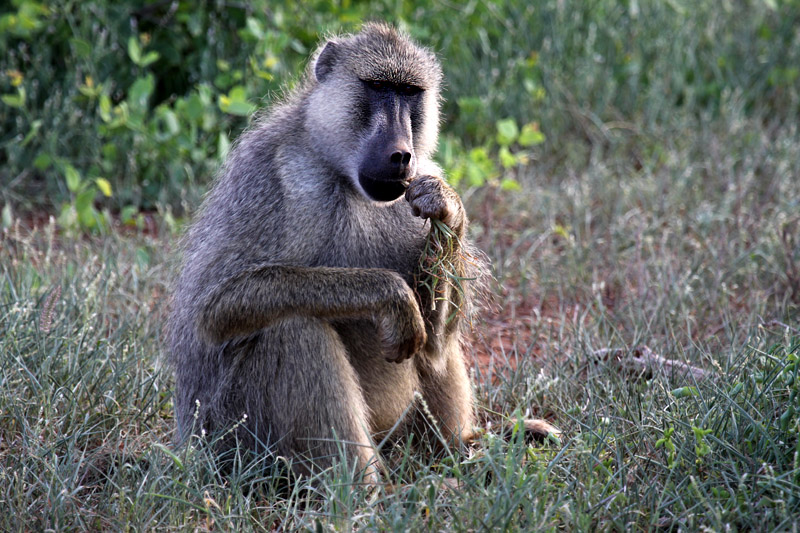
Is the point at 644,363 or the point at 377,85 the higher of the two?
the point at 377,85

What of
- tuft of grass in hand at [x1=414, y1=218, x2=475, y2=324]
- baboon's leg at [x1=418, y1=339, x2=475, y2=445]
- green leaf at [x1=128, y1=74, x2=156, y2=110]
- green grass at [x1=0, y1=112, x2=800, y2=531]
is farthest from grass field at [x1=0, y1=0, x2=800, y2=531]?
green leaf at [x1=128, y1=74, x2=156, y2=110]

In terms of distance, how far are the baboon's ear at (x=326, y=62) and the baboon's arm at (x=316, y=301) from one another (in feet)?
2.34

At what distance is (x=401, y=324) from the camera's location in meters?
2.75

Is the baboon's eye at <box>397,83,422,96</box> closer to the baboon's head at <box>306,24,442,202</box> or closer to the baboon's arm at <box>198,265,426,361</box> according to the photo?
the baboon's head at <box>306,24,442,202</box>

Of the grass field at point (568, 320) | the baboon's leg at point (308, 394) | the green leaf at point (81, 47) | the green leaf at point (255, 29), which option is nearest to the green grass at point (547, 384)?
the grass field at point (568, 320)

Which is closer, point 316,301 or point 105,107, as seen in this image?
point 316,301

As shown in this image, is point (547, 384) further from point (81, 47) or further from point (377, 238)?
point (81, 47)

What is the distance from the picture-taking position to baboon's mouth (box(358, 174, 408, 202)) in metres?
2.80

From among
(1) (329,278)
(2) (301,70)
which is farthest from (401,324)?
(2) (301,70)

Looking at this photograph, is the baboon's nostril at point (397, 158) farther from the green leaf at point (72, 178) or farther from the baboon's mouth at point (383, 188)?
the green leaf at point (72, 178)

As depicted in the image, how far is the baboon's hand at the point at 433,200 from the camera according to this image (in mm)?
2805

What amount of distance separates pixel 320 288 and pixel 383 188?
1.23ft

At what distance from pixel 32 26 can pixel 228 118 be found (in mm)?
1169

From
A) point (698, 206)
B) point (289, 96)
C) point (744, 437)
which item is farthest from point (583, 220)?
point (744, 437)
